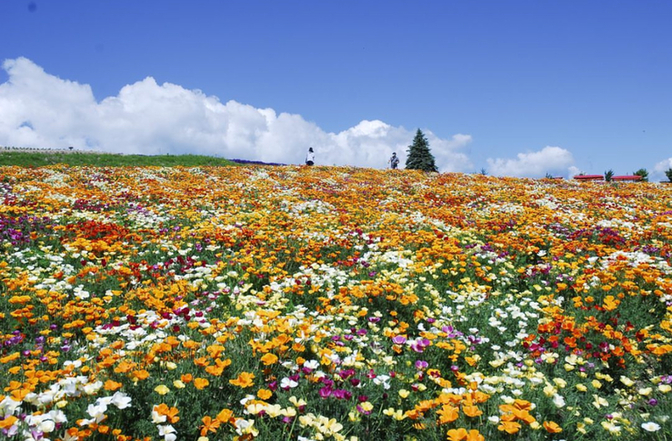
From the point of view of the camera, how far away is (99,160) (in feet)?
83.0

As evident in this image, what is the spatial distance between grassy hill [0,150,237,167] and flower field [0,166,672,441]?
1448 centimetres

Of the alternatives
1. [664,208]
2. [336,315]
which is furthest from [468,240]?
[664,208]

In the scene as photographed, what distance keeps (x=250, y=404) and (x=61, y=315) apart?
10.8 ft

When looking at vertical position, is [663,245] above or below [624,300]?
above

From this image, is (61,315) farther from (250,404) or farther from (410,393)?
(410,393)

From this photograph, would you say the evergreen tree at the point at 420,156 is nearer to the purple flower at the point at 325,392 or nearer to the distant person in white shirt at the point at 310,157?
the distant person in white shirt at the point at 310,157

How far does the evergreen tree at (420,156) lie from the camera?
4659cm

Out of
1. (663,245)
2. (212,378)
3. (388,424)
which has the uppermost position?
(663,245)

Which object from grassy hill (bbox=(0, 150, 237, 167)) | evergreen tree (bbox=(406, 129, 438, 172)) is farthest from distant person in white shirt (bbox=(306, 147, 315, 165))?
evergreen tree (bbox=(406, 129, 438, 172))

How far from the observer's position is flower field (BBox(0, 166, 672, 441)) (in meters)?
3.05

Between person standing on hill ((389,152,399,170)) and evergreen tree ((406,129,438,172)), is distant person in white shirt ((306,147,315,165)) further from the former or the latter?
evergreen tree ((406,129,438,172))

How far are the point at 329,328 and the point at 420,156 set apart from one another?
4442 cm

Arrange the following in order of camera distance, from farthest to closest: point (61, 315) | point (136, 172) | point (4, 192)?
point (136, 172) → point (4, 192) → point (61, 315)

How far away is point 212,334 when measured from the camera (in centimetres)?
423
